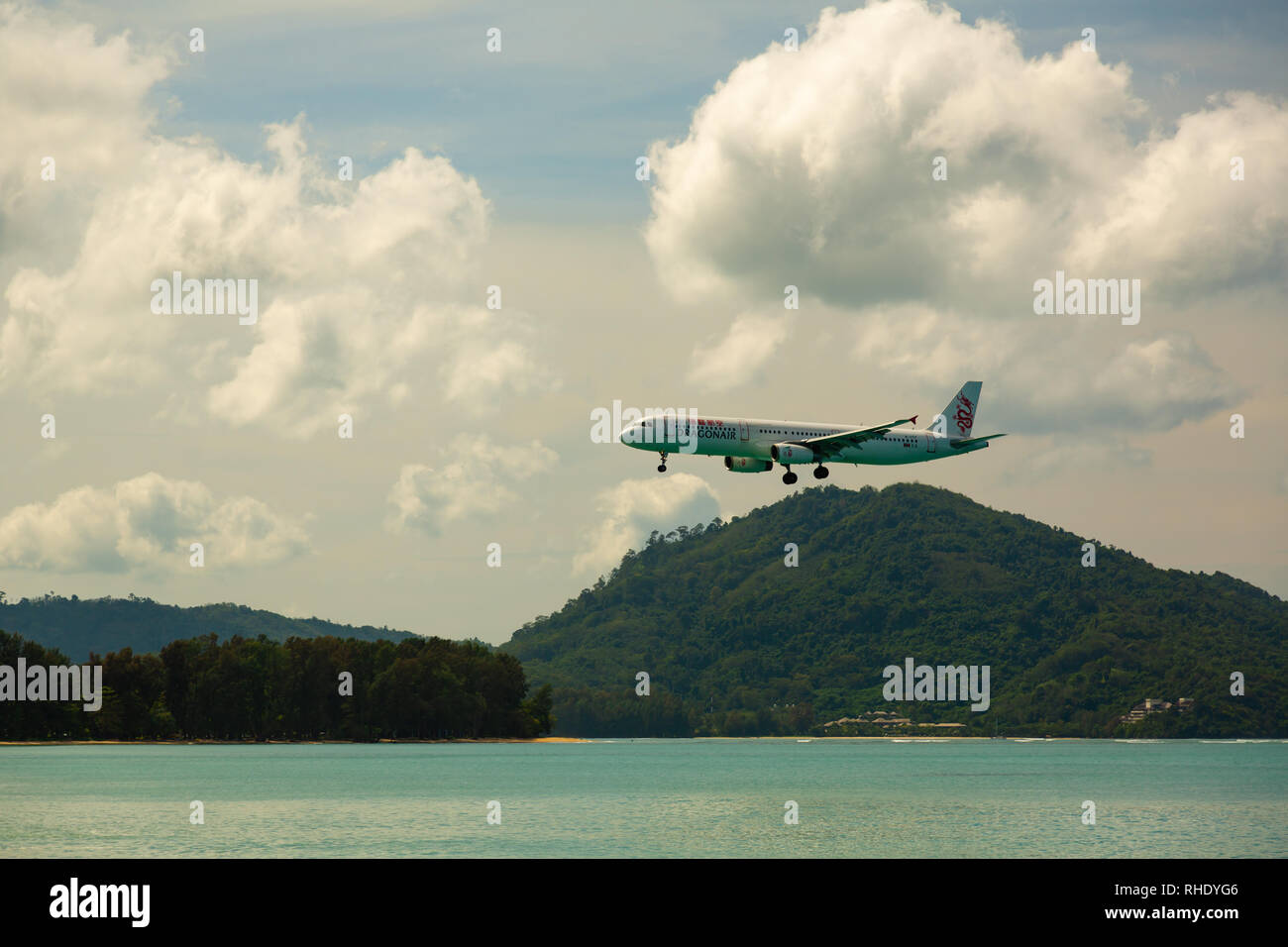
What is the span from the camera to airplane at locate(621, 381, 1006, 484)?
95.5 meters

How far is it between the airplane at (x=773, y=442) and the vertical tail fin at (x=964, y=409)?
1725cm

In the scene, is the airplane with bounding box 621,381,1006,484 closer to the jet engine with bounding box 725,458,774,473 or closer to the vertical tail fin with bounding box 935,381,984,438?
the jet engine with bounding box 725,458,774,473

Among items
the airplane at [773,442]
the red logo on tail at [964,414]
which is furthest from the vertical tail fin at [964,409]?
the airplane at [773,442]

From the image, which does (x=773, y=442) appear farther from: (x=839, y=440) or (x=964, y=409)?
(x=964, y=409)

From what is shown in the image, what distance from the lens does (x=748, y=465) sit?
100312 millimetres

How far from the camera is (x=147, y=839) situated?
4744 inches

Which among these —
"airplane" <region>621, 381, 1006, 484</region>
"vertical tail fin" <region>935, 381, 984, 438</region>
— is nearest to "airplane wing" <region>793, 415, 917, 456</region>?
"airplane" <region>621, 381, 1006, 484</region>

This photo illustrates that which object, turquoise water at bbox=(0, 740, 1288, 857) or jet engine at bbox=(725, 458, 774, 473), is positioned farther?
turquoise water at bbox=(0, 740, 1288, 857)

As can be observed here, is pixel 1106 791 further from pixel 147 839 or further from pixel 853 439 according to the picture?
pixel 147 839
